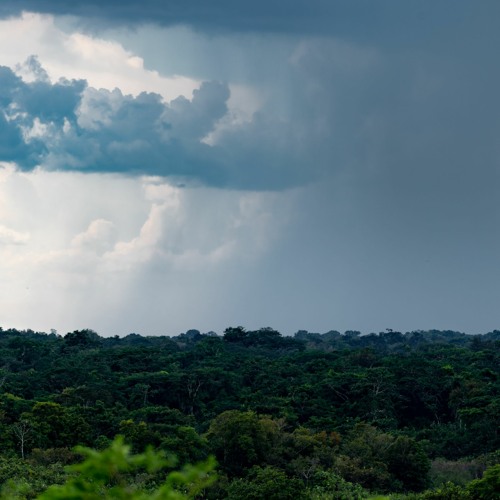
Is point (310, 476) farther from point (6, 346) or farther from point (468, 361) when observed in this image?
point (6, 346)

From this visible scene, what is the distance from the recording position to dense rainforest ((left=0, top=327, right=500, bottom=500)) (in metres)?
46.4

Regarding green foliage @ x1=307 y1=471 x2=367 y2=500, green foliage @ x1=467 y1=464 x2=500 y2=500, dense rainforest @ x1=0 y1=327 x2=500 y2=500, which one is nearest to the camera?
green foliage @ x1=467 y1=464 x2=500 y2=500

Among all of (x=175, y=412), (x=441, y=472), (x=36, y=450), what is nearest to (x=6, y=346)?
(x=175, y=412)

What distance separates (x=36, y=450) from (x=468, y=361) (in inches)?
2316

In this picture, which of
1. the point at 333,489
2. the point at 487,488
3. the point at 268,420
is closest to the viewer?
the point at 487,488

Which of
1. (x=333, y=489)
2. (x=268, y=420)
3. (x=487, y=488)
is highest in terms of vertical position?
(x=268, y=420)

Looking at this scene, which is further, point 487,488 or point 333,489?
point 333,489

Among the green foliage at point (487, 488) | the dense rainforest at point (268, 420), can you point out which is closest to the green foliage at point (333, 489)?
the dense rainforest at point (268, 420)

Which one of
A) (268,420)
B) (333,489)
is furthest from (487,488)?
(268,420)

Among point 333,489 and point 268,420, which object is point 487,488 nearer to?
point 333,489

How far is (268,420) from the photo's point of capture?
5753 cm

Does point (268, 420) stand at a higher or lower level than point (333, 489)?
higher

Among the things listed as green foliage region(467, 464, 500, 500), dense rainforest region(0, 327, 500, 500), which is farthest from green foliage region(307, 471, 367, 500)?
green foliage region(467, 464, 500, 500)

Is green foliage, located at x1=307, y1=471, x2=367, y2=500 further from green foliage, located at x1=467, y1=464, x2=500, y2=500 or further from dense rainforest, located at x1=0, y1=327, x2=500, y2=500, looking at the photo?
green foliage, located at x1=467, y1=464, x2=500, y2=500
